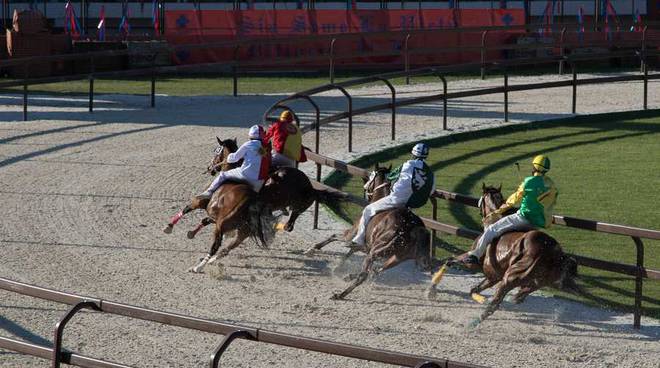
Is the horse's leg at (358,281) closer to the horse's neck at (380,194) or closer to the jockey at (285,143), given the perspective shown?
the horse's neck at (380,194)

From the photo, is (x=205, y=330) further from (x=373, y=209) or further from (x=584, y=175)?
(x=584, y=175)

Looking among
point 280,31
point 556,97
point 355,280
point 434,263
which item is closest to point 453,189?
point 434,263

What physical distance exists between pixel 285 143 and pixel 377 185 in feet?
7.09

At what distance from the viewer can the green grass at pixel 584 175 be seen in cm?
1445

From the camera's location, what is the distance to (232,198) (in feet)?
47.0

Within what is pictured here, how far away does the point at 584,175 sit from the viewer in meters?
20.1

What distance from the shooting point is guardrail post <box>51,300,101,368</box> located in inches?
302

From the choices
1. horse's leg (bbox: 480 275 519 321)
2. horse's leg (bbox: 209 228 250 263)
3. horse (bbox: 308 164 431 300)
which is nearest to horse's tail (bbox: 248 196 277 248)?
horse's leg (bbox: 209 228 250 263)

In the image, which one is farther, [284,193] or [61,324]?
[284,193]

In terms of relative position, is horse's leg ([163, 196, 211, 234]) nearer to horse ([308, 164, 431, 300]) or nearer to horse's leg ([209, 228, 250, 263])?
horse's leg ([209, 228, 250, 263])

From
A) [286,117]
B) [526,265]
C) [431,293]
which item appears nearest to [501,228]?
[526,265]

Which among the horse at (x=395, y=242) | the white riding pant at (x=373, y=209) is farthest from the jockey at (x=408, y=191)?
the horse at (x=395, y=242)

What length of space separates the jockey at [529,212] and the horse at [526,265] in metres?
0.11

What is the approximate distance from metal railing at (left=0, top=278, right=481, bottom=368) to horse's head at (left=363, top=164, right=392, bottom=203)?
6.41 metres
